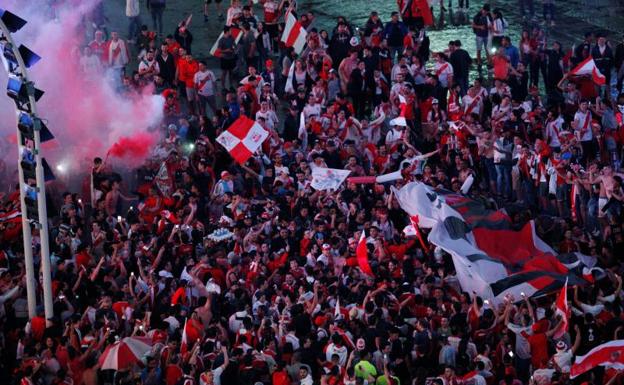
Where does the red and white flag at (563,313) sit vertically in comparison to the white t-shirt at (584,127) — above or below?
below

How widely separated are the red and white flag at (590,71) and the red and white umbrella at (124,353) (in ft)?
40.6

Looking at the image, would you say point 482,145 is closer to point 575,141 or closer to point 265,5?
point 575,141

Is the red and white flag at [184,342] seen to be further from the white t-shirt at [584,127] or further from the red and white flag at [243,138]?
the white t-shirt at [584,127]

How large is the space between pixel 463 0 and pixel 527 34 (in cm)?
499

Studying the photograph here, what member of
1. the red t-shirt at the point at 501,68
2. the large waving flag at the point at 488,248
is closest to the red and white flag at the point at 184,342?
the large waving flag at the point at 488,248

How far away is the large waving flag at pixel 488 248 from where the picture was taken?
928 inches

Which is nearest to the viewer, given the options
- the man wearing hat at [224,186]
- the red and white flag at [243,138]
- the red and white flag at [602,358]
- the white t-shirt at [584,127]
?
the red and white flag at [602,358]

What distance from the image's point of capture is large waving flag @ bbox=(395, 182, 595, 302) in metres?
23.6

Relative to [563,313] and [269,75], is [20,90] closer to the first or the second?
[563,313]

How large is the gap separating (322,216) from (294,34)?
7117 millimetres

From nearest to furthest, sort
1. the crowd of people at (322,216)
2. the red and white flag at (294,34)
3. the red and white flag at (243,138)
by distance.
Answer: the crowd of people at (322,216)
the red and white flag at (243,138)
the red and white flag at (294,34)

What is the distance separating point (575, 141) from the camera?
1089 inches

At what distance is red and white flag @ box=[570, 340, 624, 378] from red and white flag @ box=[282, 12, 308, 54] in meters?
12.9

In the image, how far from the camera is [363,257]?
79.2ft
